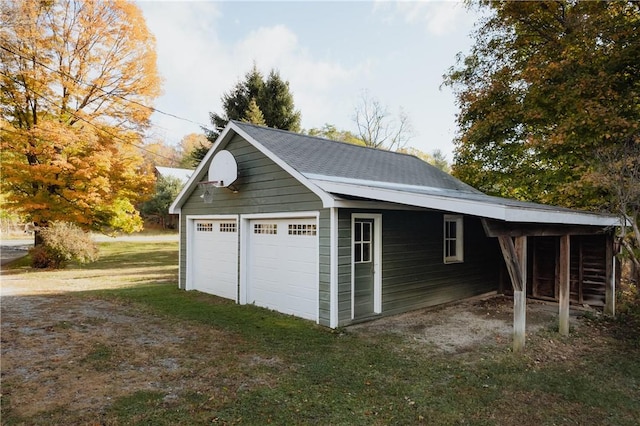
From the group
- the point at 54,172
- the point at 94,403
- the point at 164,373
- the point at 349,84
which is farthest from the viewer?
the point at 349,84

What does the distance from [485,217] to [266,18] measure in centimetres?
1092

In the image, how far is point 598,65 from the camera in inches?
368

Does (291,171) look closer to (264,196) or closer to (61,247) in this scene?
(264,196)

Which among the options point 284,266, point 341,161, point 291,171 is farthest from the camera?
point 341,161

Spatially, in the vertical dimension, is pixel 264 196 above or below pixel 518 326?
above

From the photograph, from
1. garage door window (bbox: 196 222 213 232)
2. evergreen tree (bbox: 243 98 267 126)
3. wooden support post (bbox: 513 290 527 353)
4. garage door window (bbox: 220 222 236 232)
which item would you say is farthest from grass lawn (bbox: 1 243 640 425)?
evergreen tree (bbox: 243 98 267 126)

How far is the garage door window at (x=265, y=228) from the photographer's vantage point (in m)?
8.55

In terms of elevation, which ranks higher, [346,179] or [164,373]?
[346,179]

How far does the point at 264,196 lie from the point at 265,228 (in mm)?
741

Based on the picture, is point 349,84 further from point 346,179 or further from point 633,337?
point 633,337

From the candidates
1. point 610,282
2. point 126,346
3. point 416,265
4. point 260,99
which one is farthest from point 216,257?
point 260,99

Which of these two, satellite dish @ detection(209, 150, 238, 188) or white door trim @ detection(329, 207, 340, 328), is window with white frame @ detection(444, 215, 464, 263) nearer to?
white door trim @ detection(329, 207, 340, 328)

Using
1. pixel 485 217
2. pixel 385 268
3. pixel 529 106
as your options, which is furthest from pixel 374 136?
pixel 485 217

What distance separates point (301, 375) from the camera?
487 cm
